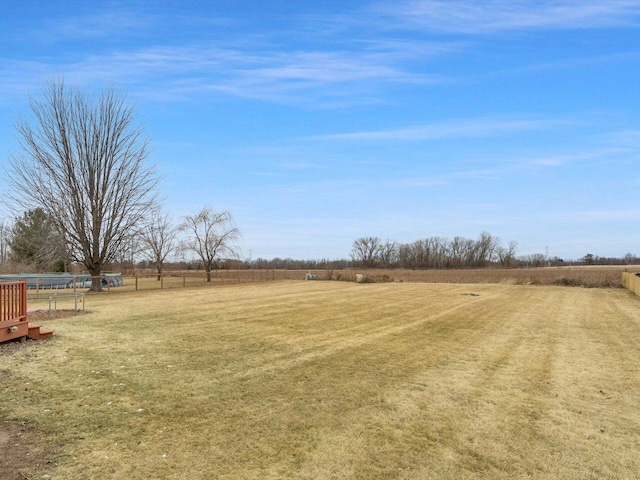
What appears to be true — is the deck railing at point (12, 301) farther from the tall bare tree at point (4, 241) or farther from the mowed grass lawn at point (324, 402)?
the tall bare tree at point (4, 241)

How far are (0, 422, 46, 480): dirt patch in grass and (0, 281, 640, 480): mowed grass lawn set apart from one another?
10 centimetres

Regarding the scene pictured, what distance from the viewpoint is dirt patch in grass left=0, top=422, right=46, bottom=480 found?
4496 mm

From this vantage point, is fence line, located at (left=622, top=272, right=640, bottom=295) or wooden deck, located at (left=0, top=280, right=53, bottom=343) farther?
fence line, located at (left=622, top=272, right=640, bottom=295)

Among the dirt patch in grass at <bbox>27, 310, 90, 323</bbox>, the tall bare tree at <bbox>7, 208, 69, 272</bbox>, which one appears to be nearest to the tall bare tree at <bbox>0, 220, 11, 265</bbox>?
the tall bare tree at <bbox>7, 208, 69, 272</bbox>

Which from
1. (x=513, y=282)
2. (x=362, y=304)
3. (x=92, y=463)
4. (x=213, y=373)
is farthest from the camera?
(x=513, y=282)

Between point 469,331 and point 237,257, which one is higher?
point 237,257

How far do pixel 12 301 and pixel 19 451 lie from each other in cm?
670

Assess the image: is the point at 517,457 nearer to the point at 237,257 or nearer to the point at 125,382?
the point at 125,382

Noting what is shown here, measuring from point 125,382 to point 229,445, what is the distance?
319cm

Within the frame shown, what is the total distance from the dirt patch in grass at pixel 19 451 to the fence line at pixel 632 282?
3237 cm

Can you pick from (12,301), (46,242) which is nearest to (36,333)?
(12,301)

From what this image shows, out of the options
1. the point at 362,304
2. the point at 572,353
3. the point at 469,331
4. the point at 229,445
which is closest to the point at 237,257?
the point at 362,304

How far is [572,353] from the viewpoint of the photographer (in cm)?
1095

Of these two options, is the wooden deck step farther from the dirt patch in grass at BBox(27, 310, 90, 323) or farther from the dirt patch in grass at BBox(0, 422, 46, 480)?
the dirt patch in grass at BBox(0, 422, 46, 480)
